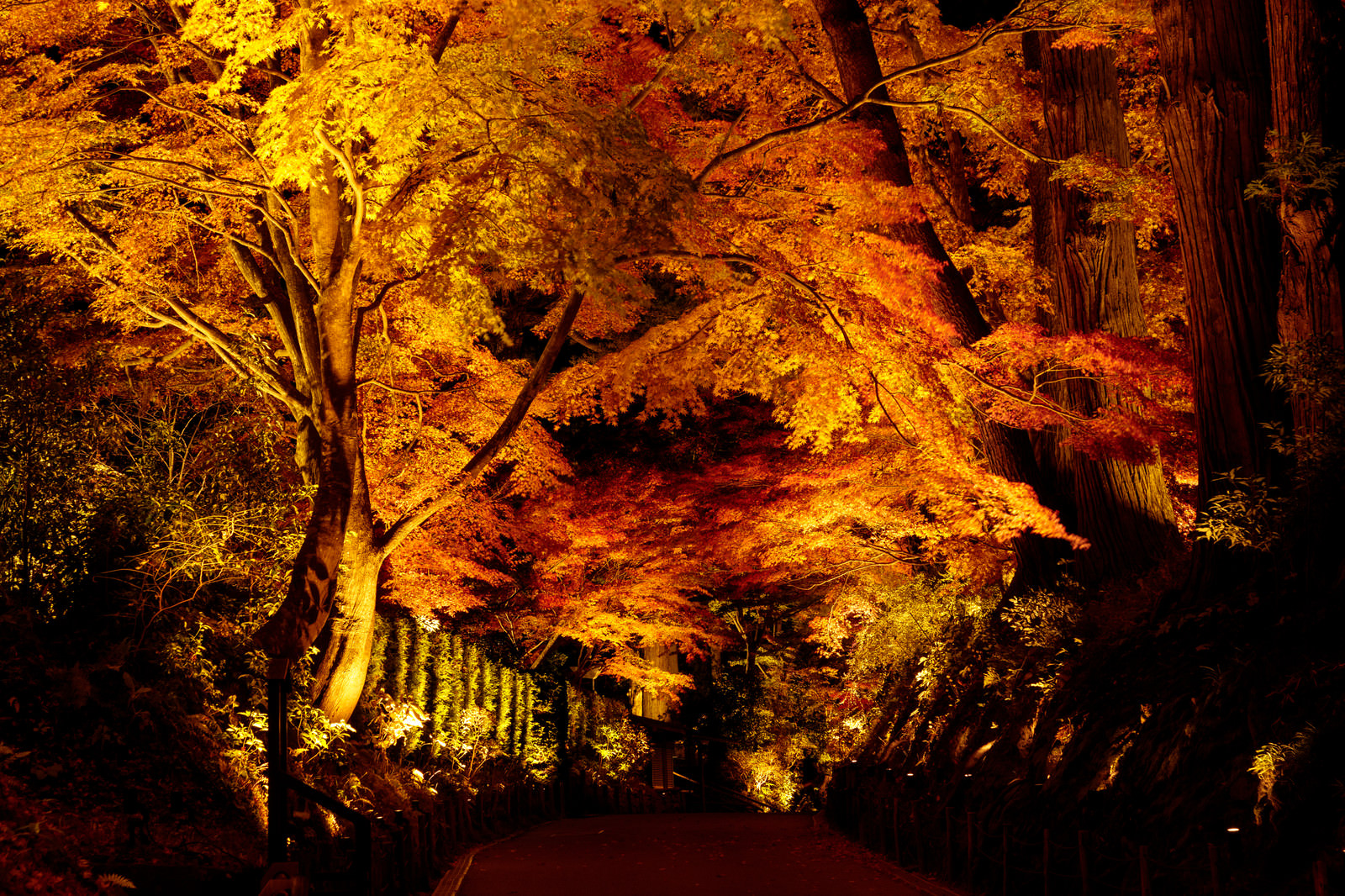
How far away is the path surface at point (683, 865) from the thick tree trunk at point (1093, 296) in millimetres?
4852

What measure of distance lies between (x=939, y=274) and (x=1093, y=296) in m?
1.97

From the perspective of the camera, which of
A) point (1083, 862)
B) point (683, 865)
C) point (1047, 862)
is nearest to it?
point (1083, 862)

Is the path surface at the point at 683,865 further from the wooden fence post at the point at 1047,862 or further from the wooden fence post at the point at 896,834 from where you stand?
the wooden fence post at the point at 1047,862

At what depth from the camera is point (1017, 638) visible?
1419 centimetres

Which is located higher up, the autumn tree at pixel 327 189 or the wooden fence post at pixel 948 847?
the autumn tree at pixel 327 189

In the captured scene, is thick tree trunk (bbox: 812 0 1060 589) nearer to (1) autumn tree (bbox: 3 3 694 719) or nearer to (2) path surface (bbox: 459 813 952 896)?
(1) autumn tree (bbox: 3 3 694 719)

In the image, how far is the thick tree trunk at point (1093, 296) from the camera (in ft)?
43.9

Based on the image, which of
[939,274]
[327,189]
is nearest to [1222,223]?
[939,274]

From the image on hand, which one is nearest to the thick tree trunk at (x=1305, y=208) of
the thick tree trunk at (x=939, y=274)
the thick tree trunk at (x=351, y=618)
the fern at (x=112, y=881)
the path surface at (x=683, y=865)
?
the thick tree trunk at (x=939, y=274)

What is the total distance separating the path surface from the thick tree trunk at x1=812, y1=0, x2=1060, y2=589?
4.48 metres

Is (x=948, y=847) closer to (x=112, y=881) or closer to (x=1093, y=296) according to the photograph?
(x=1093, y=296)

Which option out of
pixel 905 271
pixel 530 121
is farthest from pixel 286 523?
pixel 905 271

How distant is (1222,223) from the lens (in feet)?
33.6

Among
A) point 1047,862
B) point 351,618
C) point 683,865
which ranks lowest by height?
point 683,865
